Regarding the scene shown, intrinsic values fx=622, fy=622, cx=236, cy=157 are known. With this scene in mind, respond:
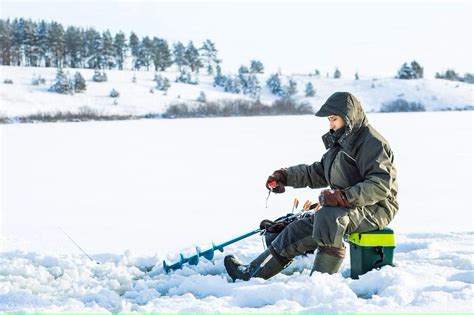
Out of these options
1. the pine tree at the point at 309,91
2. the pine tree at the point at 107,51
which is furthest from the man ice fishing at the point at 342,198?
the pine tree at the point at 107,51

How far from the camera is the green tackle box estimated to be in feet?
13.4

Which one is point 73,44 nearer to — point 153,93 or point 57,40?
point 57,40

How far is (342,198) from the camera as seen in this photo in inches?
152

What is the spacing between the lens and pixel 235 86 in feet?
221

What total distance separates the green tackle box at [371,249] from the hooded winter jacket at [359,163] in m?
0.08

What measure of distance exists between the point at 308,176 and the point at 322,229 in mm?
786

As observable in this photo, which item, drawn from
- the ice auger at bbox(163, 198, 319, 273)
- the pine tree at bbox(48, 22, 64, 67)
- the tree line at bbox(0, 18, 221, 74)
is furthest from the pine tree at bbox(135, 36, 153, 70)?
the ice auger at bbox(163, 198, 319, 273)

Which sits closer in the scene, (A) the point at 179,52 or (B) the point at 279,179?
(B) the point at 279,179

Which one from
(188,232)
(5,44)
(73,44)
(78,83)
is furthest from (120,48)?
(188,232)

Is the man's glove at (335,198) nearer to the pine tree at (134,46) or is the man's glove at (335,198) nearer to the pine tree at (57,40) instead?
the pine tree at (57,40)

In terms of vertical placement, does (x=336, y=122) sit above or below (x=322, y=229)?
above

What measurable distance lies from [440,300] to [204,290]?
58.1 inches

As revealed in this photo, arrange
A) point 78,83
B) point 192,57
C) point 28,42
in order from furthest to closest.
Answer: point 192,57, point 28,42, point 78,83

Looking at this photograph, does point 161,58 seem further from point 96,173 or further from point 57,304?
point 57,304
